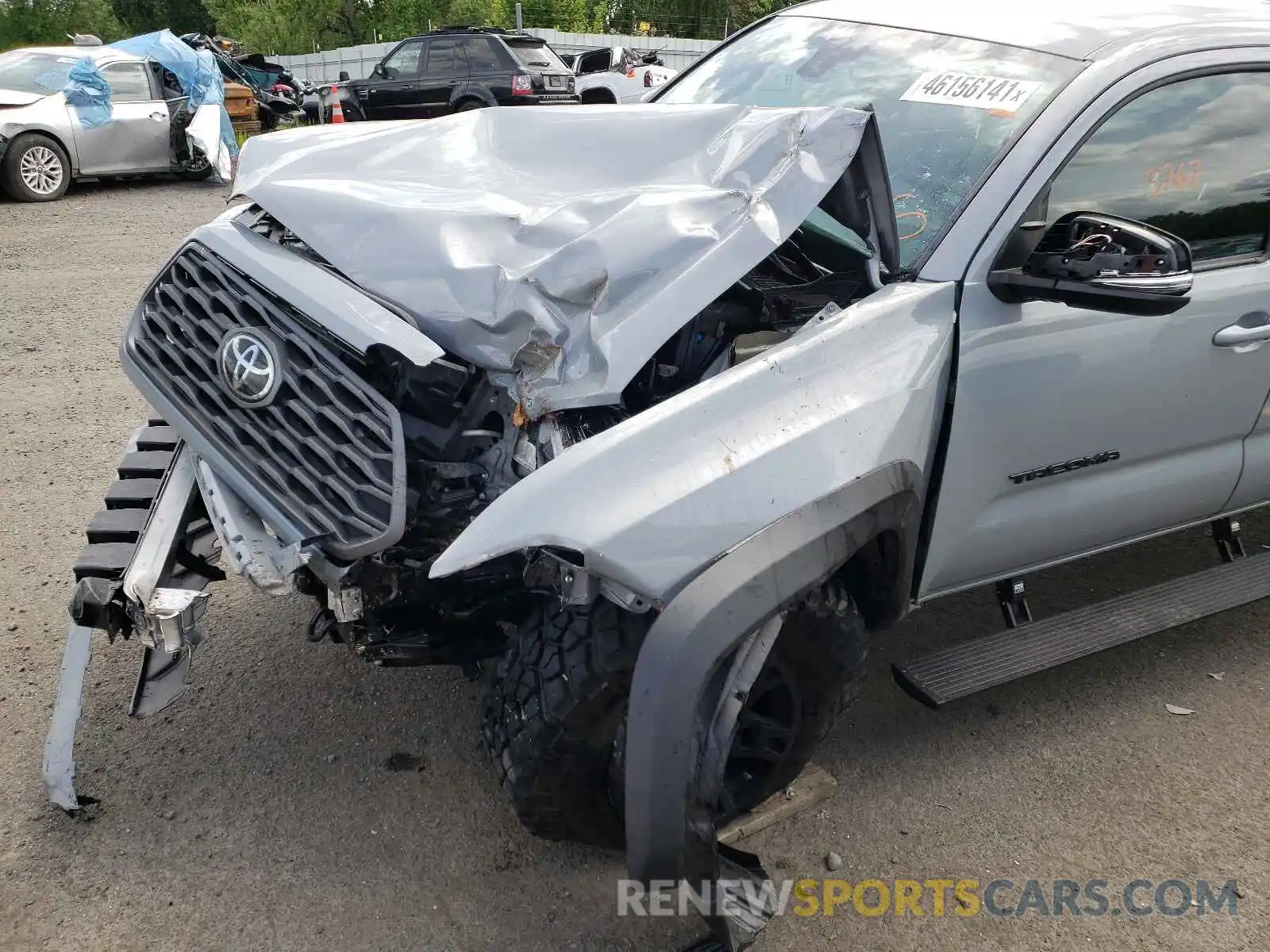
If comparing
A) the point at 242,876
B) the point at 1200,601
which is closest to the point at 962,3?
the point at 1200,601

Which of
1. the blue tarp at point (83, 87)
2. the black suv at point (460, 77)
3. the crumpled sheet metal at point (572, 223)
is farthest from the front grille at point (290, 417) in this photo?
the black suv at point (460, 77)

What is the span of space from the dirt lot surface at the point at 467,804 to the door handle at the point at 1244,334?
45.4 inches

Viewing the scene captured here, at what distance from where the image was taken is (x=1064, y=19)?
2748 millimetres

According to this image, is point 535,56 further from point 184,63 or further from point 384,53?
point 384,53

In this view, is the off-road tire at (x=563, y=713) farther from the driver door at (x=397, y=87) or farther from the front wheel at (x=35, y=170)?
the driver door at (x=397, y=87)

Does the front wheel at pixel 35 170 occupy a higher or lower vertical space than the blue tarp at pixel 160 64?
lower

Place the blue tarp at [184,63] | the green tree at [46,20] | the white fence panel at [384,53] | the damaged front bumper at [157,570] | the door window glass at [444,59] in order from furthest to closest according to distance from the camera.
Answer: the green tree at [46,20]
the white fence panel at [384,53]
the door window glass at [444,59]
the blue tarp at [184,63]
the damaged front bumper at [157,570]

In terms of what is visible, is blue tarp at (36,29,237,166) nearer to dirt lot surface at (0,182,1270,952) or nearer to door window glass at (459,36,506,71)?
door window glass at (459,36,506,71)

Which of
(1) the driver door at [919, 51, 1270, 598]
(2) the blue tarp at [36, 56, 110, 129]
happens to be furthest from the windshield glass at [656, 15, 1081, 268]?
(2) the blue tarp at [36, 56, 110, 129]

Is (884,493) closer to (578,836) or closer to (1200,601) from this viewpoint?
(578,836)

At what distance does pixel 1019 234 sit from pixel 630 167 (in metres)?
1.00

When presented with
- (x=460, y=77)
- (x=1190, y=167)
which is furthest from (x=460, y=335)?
(x=460, y=77)

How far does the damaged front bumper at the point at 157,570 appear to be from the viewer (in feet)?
7.00

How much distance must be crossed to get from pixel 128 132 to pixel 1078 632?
11017mm
